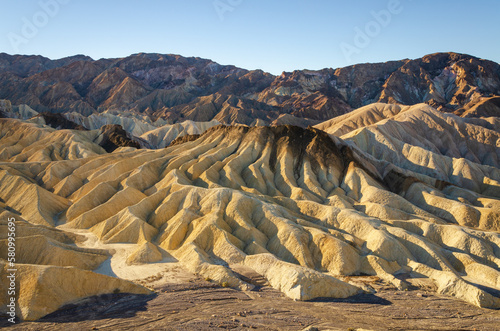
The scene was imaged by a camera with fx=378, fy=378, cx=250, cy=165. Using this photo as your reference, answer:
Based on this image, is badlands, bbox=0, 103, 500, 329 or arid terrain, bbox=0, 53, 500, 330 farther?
badlands, bbox=0, 103, 500, 329

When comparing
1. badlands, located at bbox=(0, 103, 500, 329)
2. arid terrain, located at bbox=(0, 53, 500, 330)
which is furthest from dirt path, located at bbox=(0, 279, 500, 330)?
badlands, located at bbox=(0, 103, 500, 329)

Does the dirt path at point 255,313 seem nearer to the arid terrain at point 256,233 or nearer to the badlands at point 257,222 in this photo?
the arid terrain at point 256,233

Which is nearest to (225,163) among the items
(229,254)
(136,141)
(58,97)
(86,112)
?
(229,254)

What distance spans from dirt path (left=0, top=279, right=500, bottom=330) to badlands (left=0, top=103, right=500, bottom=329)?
19.7 inches

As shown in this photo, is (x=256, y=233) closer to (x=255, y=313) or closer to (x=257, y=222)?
(x=257, y=222)

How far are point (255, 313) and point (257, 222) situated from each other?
1923 cm

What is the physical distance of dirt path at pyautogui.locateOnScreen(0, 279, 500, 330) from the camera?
2561 centimetres

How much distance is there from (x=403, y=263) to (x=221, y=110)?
15159 centimetres

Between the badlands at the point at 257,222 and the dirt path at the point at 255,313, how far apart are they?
501 millimetres

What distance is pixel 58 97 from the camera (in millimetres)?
196250

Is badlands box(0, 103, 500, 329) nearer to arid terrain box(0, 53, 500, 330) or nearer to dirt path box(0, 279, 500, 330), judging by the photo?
arid terrain box(0, 53, 500, 330)

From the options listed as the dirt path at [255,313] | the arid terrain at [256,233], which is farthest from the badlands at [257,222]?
the dirt path at [255,313]

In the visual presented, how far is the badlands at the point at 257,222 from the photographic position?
107 feet

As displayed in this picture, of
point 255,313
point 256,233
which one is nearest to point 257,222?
point 256,233
